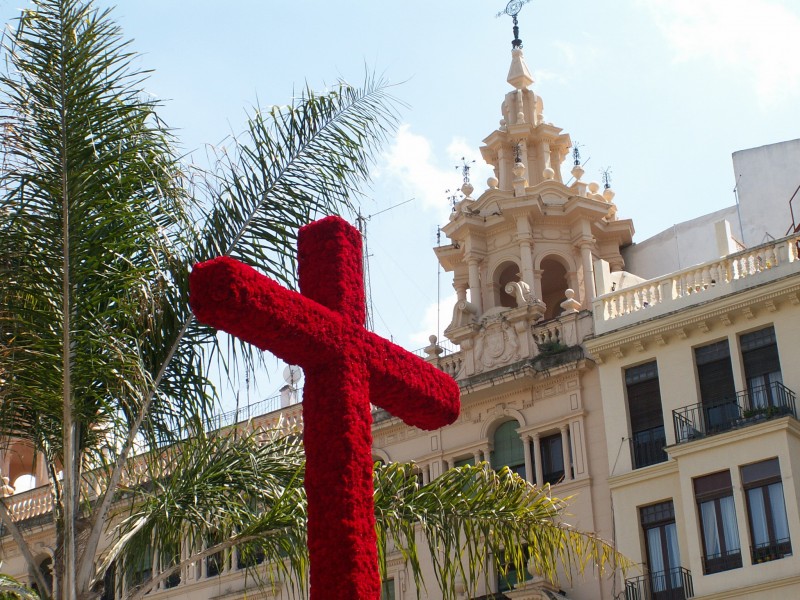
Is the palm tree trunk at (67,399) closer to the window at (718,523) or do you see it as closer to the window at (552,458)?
the window at (718,523)

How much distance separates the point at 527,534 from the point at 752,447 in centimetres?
1722

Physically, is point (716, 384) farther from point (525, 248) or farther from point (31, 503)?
point (31, 503)

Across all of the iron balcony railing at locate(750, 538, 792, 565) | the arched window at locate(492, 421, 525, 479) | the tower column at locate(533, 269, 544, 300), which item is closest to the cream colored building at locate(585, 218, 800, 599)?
the iron balcony railing at locate(750, 538, 792, 565)

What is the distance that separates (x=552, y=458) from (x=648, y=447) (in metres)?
2.78

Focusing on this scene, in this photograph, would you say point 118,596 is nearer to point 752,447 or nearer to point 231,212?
point 231,212

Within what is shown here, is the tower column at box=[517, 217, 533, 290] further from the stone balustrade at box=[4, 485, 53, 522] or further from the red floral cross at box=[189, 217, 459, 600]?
the red floral cross at box=[189, 217, 459, 600]

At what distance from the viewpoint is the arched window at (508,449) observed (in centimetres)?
3619

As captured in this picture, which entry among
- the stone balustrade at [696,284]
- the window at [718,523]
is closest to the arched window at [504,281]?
the stone balustrade at [696,284]

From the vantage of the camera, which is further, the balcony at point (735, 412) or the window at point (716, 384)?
the window at point (716, 384)

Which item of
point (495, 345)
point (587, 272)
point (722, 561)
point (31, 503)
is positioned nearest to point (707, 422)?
point (722, 561)

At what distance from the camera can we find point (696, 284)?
111 feet

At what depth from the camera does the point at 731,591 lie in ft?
99.2

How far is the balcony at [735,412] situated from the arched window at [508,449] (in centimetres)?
462

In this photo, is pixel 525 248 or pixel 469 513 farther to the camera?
pixel 525 248
